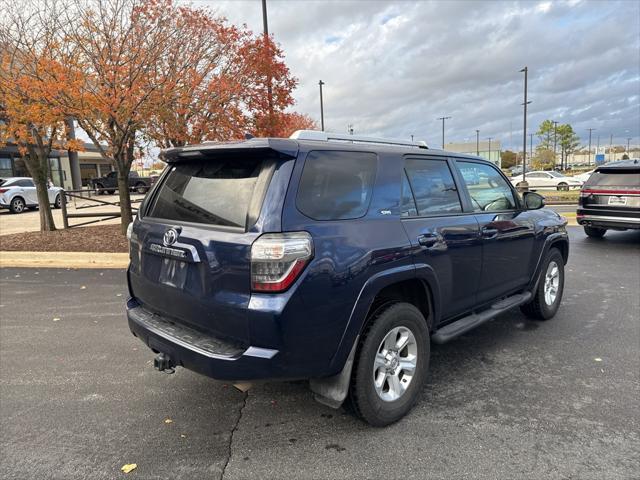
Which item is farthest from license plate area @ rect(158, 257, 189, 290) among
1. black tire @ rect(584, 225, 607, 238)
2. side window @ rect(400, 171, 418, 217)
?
black tire @ rect(584, 225, 607, 238)

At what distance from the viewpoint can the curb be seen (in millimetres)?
8422

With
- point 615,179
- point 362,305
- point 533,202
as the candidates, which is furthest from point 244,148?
point 615,179

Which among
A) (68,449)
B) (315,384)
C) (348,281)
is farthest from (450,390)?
(68,449)

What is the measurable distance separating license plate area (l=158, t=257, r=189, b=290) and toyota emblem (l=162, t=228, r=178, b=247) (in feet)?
0.35

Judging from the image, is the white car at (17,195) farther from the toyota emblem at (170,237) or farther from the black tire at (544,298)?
the black tire at (544,298)

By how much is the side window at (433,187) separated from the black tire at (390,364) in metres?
0.80

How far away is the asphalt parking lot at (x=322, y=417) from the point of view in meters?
2.69

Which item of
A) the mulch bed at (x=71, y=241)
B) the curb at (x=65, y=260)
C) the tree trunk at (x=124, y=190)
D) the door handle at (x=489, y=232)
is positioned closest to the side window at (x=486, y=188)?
the door handle at (x=489, y=232)

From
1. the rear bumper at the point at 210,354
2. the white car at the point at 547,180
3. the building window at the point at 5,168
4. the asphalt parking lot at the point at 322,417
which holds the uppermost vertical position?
the building window at the point at 5,168

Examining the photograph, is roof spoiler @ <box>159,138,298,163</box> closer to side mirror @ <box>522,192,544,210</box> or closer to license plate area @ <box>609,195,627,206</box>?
side mirror @ <box>522,192,544,210</box>

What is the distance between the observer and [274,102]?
35.6 ft

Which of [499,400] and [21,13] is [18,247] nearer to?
[21,13]

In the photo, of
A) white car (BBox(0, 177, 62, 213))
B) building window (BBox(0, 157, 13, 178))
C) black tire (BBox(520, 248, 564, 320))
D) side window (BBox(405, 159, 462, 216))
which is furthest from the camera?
building window (BBox(0, 157, 13, 178))

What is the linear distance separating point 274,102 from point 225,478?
9.45 m
